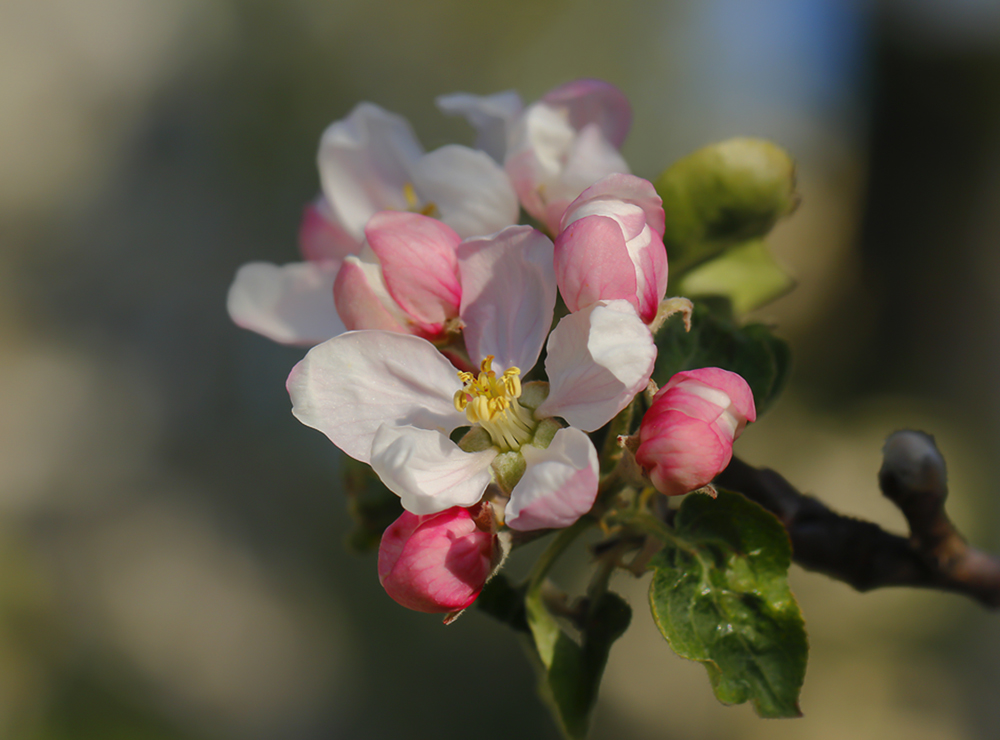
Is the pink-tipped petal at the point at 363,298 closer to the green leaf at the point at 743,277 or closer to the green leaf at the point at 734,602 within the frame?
the green leaf at the point at 734,602

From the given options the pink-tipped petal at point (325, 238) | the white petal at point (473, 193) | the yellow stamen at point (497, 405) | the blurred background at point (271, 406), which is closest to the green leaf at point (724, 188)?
the white petal at point (473, 193)

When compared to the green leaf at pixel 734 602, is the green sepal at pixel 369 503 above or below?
below

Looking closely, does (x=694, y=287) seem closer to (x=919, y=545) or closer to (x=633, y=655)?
(x=919, y=545)

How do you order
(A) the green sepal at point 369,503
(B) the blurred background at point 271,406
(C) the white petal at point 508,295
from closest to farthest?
(C) the white petal at point 508,295
(A) the green sepal at point 369,503
(B) the blurred background at point 271,406

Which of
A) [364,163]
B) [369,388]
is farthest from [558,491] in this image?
[364,163]

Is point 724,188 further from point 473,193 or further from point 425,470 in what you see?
point 425,470

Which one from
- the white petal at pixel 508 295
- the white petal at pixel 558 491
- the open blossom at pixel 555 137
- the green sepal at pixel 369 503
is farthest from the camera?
the green sepal at pixel 369 503

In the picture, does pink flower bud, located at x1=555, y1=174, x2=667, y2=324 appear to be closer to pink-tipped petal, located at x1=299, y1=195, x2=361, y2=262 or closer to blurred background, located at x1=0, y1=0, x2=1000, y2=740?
pink-tipped petal, located at x1=299, y1=195, x2=361, y2=262

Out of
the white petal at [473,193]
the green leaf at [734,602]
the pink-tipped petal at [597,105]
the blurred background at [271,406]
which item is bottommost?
the blurred background at [271,406]

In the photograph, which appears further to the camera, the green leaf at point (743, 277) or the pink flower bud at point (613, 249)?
the green leaf at point (743, 277)

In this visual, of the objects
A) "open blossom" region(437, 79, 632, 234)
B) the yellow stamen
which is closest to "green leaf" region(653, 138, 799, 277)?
"open blossom" region(437, 79, 632, 234)
